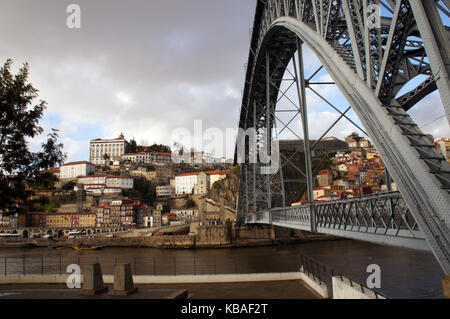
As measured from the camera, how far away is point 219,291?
27.7ft

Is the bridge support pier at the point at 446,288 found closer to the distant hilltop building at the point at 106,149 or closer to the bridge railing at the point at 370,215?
the bridge railing at the point at 370,215

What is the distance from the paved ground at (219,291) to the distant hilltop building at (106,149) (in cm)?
11876

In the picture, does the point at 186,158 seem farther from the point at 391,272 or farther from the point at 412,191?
the point at 412,191

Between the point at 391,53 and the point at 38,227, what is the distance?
79048 mm

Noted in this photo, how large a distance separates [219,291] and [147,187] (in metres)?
91.4

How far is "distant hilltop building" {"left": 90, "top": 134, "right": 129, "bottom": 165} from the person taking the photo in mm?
121625

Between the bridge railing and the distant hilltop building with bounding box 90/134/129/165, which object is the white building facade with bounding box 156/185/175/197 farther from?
the bridge railing

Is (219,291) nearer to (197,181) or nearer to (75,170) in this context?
(197,181)

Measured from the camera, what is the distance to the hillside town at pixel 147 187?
59.7m

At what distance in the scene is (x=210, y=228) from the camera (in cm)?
4700

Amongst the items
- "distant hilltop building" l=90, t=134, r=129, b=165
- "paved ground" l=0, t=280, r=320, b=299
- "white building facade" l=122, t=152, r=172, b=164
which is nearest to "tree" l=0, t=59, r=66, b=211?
"paved ground" l=0, t=280, r=320, b=299

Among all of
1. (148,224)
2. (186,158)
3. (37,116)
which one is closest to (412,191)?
(37,116)

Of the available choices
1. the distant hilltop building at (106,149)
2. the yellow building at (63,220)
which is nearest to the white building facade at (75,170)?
the distant hilltop building at (106,149)

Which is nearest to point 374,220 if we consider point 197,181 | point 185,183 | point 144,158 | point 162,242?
point 162,242
